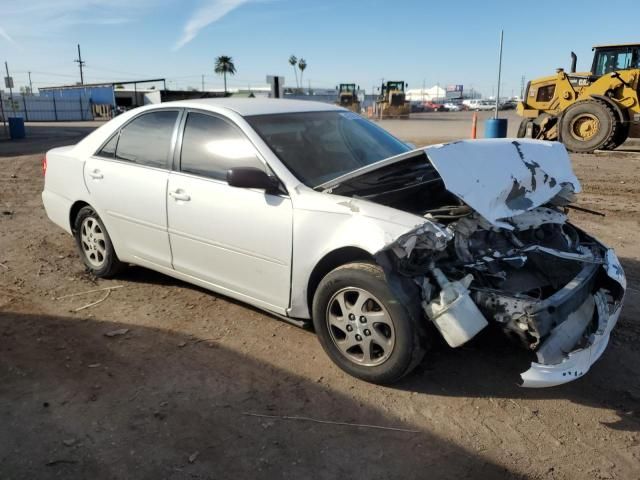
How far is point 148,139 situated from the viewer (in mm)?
4477

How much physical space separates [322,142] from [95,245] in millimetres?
2481

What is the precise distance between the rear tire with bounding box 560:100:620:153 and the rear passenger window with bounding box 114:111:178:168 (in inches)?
529

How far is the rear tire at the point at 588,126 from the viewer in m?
14.2

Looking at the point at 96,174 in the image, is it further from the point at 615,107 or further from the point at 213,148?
the point at 615,107

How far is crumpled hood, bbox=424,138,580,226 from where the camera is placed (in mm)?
3119

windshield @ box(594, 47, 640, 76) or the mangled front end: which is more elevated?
windshield @ box(594, 47, 640, 76)

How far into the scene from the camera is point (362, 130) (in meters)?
4.58

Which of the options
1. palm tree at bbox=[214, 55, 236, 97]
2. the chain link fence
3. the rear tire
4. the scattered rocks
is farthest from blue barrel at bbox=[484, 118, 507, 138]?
palm tree at bbox=[214, 55, 236, 97]

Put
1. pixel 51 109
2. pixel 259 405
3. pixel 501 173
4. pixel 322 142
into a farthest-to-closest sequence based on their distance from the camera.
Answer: pixel 51 109
pixel 322 142
pixel 501 173
pixel 259 405

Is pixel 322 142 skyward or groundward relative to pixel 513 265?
skyward

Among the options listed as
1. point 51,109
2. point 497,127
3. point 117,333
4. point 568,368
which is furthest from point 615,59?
point 51,109

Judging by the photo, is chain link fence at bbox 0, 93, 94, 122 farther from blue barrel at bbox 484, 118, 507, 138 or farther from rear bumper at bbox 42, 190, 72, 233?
rear bumper at bbox 42, 190, 72, 233

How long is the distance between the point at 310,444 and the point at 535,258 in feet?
5.89

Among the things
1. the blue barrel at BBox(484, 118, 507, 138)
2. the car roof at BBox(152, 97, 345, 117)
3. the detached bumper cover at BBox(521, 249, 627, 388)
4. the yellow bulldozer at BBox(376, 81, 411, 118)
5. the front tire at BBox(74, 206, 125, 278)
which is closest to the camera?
the detached bumper cover at BBox(521, 249, 627, 388)
